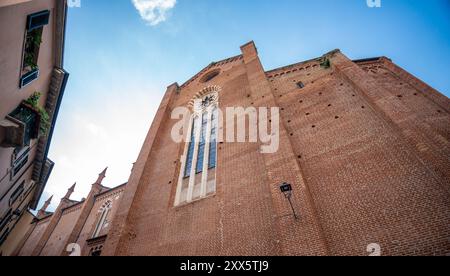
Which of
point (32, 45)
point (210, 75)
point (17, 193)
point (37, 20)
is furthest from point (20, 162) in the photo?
point (210, 75)

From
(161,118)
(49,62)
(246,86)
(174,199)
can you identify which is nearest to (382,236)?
(174,199)

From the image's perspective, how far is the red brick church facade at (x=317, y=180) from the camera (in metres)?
5.51

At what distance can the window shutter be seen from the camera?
23.9 feet

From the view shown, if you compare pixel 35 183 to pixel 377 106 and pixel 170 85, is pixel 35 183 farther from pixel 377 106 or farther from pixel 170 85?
pixel 377 106

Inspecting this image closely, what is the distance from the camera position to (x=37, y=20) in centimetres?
768

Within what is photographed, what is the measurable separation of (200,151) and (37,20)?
26.0ft

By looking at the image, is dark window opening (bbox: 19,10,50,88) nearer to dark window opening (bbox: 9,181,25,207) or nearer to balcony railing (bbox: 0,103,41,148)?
balcony railing (bbox: 0,103,41,148)

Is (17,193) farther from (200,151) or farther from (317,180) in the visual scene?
(317,180)

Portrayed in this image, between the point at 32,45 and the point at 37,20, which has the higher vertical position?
the point at 37,20

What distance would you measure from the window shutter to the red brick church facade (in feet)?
22.1

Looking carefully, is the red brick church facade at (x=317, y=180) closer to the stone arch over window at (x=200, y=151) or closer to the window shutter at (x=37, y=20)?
the stone arch over window at (x=200, y=151)

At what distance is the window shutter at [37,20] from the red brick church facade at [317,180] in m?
6.73

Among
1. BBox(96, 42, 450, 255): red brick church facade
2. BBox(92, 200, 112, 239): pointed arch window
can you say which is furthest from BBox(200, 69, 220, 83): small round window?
BBox(92, 200, 112, 239): pointed arch window

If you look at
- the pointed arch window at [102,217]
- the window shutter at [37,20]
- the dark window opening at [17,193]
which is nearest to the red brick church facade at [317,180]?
the dark window opening at [17,193]
